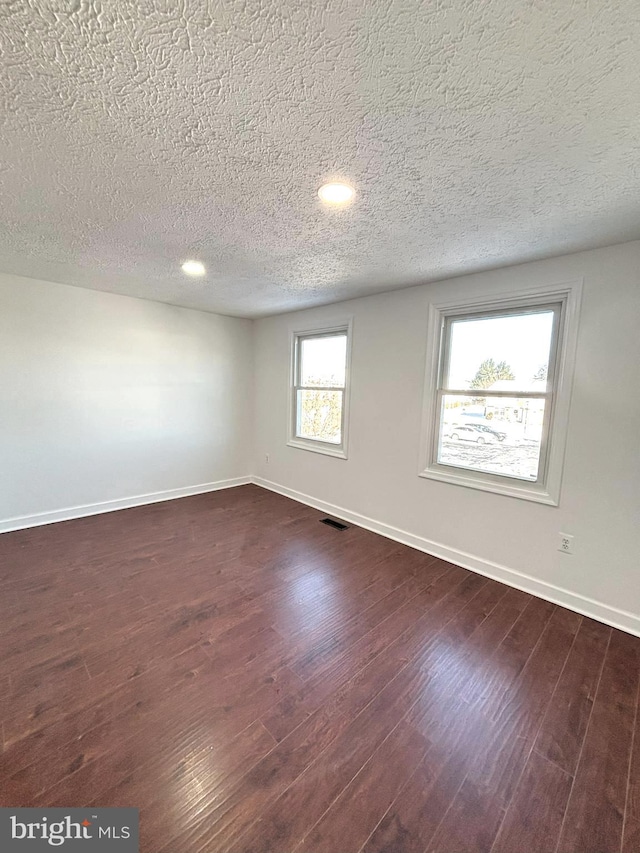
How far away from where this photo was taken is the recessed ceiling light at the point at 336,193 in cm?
159

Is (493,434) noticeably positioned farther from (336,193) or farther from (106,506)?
(106,506)

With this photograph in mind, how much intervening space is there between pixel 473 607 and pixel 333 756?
143 cm

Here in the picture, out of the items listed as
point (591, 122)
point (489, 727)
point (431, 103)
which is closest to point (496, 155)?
point (591, 122)

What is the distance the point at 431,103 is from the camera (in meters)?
1.10

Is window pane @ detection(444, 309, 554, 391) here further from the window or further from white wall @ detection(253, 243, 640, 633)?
the window

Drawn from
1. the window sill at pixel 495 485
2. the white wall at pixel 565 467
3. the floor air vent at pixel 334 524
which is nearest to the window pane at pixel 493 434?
the window sill at pixel 495 485

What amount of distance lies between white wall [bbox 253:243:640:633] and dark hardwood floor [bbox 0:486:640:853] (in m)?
0.31

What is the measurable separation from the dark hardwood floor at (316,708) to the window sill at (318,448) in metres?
1.46

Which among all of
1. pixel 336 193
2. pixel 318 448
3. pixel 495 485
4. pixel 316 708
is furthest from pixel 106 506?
pixel 495 485

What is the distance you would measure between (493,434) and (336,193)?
216 cm

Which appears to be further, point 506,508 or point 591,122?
point 506,508

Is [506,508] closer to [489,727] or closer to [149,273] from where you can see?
[489,727]

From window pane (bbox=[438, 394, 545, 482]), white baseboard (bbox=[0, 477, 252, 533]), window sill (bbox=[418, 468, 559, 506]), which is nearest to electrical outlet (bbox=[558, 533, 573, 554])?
window sill (bbox=[418, 468, 559, 506])

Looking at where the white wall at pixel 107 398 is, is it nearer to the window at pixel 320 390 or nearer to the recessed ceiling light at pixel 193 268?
the window at pixel 320 390
